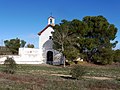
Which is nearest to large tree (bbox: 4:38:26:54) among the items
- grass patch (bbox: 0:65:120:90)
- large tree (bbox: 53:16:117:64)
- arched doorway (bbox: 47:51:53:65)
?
arched doorway (bbox: 47:51:53:65)

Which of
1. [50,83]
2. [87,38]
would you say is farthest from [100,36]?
[50,83]

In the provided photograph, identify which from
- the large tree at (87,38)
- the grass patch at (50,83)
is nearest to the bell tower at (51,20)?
the large tree at (87,38)

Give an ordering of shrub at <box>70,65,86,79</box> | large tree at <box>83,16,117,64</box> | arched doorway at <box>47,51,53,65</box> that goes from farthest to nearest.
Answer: arched doorway at <box>47,51,53,65</box> < large tree at <box>83,16,117,64</box> < shrub at <box>70,65,86,79</box>

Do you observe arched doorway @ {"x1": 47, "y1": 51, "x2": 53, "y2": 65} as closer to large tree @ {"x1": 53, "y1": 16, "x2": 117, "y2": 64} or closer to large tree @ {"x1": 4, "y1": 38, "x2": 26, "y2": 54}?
large tree @ {"x1": 53, "y1": 16, "x2": 117, "y2": 64}

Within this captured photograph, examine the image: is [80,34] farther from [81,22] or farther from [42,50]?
[42,50]

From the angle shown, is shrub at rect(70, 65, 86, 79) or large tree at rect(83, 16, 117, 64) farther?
large tree at rect(83, 16, 117, 64)

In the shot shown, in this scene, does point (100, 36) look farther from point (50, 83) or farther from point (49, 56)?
point (50, 83)

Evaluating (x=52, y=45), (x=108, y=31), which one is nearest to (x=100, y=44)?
(x=108, y=31)

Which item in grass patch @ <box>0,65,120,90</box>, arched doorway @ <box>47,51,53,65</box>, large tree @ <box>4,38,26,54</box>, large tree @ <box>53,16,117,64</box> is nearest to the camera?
grass patch @ <box>0,65,120,90</box>

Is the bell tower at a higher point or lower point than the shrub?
higher

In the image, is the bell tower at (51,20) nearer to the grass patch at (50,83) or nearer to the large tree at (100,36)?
the large tree at (100,36)

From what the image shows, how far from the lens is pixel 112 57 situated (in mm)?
50469

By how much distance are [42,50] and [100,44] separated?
11.8 metres

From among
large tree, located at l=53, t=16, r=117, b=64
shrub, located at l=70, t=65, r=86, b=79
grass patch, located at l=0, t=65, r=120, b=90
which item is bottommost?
grass patch, located at l=0, t=65, r=120, b=90
